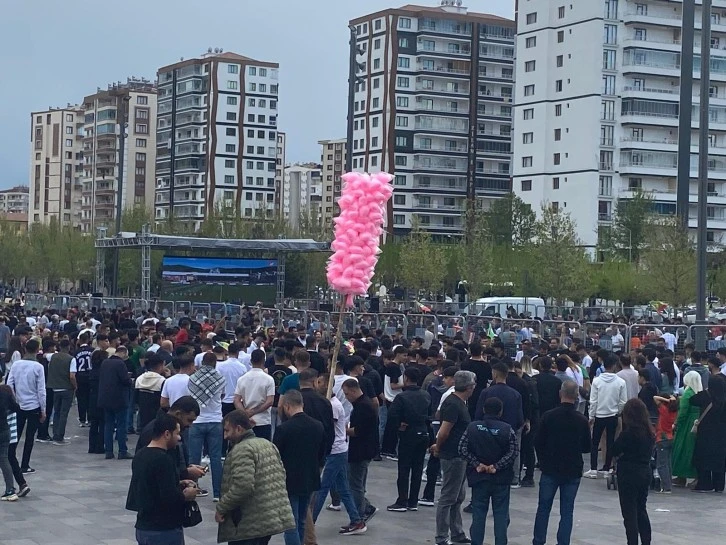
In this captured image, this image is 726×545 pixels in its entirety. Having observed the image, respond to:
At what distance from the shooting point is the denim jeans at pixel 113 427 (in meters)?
16.3

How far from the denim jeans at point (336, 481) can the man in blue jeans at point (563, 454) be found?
2004 mm

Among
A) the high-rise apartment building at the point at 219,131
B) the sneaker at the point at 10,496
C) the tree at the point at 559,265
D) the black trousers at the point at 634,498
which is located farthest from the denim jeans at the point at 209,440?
the high-rise apartment building at the point at 219,131

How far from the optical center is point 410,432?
1246 centimetres

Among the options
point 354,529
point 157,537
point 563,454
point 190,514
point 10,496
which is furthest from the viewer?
point 10,496

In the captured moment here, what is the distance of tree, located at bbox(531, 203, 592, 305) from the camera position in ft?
185

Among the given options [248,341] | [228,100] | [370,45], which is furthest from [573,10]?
[248,341]

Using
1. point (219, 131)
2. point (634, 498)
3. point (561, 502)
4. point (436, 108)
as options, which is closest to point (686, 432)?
point (634, 498)

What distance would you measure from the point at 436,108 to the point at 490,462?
96838mm

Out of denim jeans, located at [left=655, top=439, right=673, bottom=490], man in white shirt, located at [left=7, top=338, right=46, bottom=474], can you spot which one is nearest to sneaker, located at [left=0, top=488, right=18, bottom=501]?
man in white shirt, located at [left=7, top=338, right=46, bottom=474]

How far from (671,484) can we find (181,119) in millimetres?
113230

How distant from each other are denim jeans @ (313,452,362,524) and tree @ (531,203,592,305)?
45.7m

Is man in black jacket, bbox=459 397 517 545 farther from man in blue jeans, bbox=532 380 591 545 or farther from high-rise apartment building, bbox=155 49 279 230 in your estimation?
high-rise apartment building, bbox=155 49 279 230

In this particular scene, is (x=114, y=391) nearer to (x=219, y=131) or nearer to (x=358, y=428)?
(x=358, y=428)

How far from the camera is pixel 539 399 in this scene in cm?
1458
